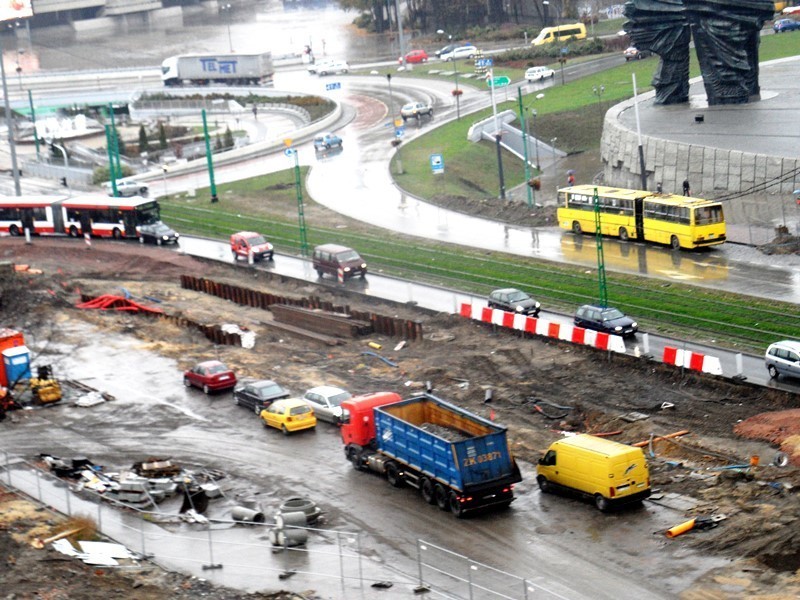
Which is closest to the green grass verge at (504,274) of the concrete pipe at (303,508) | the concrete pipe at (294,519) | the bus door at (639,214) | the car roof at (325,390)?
the bus door at (639,214)

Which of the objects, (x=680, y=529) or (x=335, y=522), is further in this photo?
(x=335, y=522)

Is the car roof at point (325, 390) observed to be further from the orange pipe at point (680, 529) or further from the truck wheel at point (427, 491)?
the orange pipe at point (680, 529)

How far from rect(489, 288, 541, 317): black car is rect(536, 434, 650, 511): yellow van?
19070mm

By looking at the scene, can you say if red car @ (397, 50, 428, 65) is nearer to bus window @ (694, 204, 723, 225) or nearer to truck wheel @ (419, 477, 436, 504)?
bus window @ (694, 204, 723, 225)

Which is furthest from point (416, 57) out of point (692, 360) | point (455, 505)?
point (455, 505)

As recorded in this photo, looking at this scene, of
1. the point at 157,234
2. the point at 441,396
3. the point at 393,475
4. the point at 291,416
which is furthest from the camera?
the point at 157,234

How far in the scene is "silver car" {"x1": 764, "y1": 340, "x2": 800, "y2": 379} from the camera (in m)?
40.3

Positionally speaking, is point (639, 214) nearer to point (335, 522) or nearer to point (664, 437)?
point (664, 437)

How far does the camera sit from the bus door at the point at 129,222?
76875mm

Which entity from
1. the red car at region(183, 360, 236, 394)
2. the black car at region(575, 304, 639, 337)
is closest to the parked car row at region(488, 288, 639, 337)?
the black car at region(575, 304, 639, 337)

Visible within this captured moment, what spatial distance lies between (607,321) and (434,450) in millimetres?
16918

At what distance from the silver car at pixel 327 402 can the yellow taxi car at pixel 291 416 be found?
66cm

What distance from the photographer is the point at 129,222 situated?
77188mm

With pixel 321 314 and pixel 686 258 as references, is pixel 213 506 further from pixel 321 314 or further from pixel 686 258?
pixel 686 258
